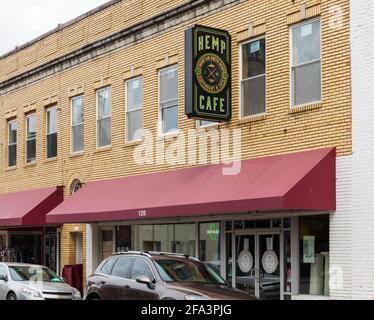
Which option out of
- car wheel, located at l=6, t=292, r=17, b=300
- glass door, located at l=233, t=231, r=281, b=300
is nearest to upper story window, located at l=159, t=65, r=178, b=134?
glass door, located at l=233, t=231, r=281, b=300

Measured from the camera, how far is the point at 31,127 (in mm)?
26922

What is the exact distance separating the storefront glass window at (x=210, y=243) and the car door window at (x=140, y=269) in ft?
14.6

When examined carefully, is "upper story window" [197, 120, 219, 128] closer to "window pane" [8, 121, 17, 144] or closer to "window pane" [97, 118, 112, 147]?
"window pane" [97, 118, 112, 147]

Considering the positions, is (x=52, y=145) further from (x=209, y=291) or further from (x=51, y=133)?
(x=209, y=291)

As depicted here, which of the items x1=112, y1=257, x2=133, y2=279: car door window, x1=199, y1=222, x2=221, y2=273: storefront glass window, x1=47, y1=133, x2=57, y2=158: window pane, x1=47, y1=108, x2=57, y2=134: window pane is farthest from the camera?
x1=47, y1=108, x2=57, y2=134: window pane

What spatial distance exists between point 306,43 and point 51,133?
40.5ft

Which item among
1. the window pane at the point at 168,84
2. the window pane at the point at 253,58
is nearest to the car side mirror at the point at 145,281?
the window pane at the point at 253,58

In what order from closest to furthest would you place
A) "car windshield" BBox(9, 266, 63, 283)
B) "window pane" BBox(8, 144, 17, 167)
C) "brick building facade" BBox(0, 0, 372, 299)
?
1. "brick building facade" BBox(0, 0, 372, 299)
2. "car windshield" BBox(9, 266, 63, 283)
3. "window pane" BBox(8, 144, 17, 167)

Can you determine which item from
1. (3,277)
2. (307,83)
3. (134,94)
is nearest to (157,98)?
(134,94)

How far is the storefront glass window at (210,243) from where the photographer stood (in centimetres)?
1794

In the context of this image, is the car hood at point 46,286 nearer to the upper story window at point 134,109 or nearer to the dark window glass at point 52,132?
the upper story window at point 134,109

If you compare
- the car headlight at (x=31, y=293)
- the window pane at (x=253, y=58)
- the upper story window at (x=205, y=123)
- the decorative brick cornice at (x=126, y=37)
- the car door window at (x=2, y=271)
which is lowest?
the car headlight at (x=31, y=293)

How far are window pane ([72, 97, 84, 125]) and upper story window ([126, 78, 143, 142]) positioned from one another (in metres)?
2.78

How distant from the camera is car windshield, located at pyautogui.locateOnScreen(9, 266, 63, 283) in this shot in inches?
711
